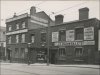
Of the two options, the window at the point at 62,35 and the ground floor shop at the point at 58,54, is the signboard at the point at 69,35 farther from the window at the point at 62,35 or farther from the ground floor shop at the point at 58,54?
the ground floor shop at the point at 58,54

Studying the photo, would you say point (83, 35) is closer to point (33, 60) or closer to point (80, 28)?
point (80, 28)

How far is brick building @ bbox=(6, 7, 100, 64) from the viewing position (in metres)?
25.7

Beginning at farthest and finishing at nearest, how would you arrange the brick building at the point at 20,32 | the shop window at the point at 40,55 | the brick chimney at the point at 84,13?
the brick building at the point at 20,32, the shop window at the point at 40,55, the brick chimney at the point at 84,13

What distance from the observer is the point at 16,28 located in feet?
127

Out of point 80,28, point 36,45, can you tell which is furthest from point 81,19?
point 36,45

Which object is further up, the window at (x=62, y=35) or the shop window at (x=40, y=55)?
the window at (x=62, y=35)

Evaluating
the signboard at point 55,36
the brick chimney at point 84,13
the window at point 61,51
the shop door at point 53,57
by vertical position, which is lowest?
the shop door at point 53,57

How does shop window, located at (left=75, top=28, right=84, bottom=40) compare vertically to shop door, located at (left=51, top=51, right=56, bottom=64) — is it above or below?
above

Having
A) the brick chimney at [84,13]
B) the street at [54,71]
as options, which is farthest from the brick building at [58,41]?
the street at [54,71]

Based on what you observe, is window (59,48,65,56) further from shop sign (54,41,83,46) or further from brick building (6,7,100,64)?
shop sign (54,41,83,46)

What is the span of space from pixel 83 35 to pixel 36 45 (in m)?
10.9

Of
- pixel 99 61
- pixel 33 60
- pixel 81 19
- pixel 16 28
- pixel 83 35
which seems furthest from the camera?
pixel 16 28

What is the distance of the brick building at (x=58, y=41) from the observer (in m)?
25.7

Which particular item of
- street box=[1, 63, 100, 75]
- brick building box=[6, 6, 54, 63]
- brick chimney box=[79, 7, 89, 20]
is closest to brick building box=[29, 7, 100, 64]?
brick chimney box=[79, 7, 89, 20]
